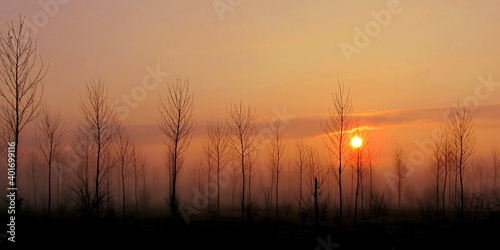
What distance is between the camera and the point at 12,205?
16.0 metres

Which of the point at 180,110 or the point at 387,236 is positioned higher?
the point at 180,110

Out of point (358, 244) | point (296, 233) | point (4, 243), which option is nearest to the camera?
point (4, 243)

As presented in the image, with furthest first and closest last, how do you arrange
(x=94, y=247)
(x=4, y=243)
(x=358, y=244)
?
1. (x=358, y=244)
2. (x=94, y=247)
3. (x=4, y=243)

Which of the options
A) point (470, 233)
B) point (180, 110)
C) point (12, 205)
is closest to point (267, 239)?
point (180, 110)

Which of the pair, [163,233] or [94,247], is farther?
[163,233]

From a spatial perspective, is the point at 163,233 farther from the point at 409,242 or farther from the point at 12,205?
the point at 409,242

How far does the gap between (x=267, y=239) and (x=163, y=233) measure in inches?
173

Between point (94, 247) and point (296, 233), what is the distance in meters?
9.34

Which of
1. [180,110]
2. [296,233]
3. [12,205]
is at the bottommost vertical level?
[296,233]

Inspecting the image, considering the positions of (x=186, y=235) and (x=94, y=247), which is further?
(x=186, y=235)

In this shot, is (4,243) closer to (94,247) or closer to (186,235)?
(94,247)

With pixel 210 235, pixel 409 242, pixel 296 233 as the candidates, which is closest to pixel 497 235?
pixel 409 242

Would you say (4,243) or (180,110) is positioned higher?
(180,110)

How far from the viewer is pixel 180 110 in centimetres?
2038
